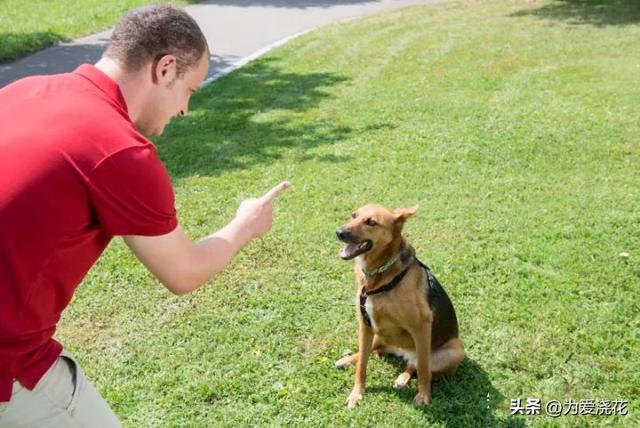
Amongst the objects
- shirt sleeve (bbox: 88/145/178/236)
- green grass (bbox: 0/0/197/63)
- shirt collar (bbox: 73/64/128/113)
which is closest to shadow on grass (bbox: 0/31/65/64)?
green grass (bbox: 0/0/197/63)

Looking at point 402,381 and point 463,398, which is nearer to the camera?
point 463,398

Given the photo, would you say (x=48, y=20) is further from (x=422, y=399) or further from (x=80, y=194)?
(x=80, y=194)

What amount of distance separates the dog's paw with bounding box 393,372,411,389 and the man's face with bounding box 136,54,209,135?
244 cm

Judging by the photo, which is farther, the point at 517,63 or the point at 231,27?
the point at 231,27

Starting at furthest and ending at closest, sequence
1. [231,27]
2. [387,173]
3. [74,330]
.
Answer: [231,27] → [387,173] → [74,330]

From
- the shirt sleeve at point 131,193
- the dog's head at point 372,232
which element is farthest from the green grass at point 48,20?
the shirt sleeve at point 131,193

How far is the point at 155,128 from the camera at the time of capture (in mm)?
2064

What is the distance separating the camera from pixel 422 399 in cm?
374

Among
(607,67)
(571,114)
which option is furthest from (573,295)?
(607,67)

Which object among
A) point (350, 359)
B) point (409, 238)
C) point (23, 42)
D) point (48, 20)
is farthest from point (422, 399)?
point (48, 20)

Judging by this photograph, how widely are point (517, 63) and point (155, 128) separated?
1038 centimetres

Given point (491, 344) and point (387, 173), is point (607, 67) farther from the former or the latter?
point (491, 344)

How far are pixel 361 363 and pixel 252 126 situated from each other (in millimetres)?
5454

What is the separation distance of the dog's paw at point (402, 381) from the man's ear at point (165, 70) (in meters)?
2.58
